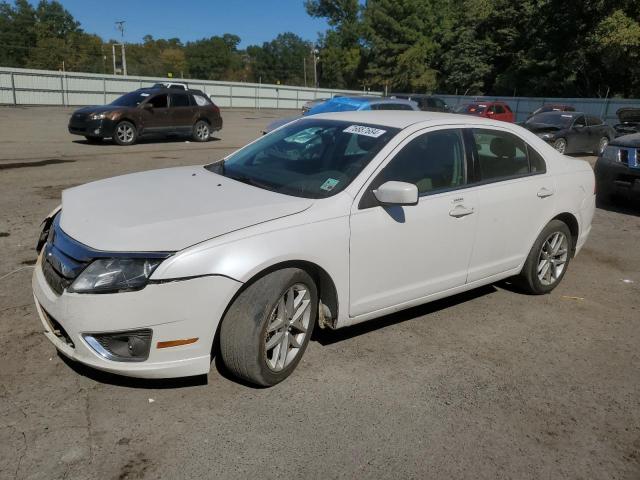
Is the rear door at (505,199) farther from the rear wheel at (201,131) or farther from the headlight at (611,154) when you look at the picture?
the rear wheel at (201,131)

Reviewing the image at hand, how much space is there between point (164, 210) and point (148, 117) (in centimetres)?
1404

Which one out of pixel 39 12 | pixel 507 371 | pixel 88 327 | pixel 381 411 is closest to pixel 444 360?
pixel 507 371

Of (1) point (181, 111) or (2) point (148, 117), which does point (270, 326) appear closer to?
(2) point (148, 117)

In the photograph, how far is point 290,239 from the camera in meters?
3.22

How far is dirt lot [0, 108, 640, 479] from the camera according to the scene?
275cm

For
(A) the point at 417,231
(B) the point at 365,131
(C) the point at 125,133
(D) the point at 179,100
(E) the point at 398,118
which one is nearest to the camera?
(A) the point at 417,231

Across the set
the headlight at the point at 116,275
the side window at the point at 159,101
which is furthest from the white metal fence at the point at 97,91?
the headlight at the point at 116,275

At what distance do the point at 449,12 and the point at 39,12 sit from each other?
63133mm

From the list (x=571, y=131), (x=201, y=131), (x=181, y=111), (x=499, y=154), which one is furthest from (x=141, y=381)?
(x=571, y=131)

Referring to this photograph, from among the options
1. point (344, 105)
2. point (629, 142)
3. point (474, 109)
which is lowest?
point (629, 142)

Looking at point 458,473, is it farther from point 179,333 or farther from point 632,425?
point 179,333

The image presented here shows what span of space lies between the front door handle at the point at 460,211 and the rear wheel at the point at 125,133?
13.5 m

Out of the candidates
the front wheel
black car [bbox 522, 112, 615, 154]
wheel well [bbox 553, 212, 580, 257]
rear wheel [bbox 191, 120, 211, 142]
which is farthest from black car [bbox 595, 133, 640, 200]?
rear wheel [bbox 191, 120, 211, 142]

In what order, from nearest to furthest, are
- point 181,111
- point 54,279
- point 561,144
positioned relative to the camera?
point 54,279
point 561,144
point 181,111
